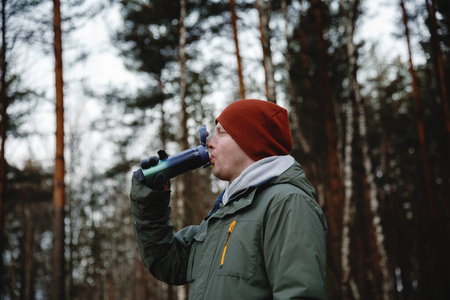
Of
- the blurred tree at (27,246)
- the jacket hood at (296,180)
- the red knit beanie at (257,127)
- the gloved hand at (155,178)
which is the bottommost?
the blurred tree at (27,246)

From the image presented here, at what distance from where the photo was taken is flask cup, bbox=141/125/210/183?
1849mm

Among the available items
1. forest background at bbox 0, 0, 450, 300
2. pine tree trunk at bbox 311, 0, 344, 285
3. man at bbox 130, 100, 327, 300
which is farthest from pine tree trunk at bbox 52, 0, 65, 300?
man at bbox 130, 100, 327, 300

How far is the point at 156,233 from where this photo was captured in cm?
193

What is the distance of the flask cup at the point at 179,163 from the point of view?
1849 millimetres

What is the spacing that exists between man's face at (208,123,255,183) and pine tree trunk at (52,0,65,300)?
6570 mm

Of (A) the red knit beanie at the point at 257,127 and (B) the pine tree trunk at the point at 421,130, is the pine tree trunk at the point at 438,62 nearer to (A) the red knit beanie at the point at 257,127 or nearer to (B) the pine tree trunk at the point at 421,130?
(B) the pine tree trunk at the point at 421,130

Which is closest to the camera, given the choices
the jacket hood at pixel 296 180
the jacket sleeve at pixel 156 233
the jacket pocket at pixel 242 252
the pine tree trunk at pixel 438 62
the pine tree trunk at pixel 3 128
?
the jacket pocket at pixel 242 252

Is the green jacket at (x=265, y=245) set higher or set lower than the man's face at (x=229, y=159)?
lower

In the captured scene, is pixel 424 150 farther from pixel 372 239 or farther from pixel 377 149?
pixel 377 149

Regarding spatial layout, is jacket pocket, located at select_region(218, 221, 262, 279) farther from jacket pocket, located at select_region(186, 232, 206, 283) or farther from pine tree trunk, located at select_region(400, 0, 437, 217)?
pine tree trunk, located at select_region(400, 0, 437, 217)

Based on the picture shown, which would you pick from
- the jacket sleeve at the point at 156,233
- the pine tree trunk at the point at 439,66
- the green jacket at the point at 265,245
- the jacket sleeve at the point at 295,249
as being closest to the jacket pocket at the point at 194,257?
the green jacket at the point at 265,245

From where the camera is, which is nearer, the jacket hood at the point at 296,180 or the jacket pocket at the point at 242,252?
the jacket pocket at the point at 242,252

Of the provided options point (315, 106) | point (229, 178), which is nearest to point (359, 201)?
point (315, 106)

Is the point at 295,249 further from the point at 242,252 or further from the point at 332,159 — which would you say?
the point at 332,159
